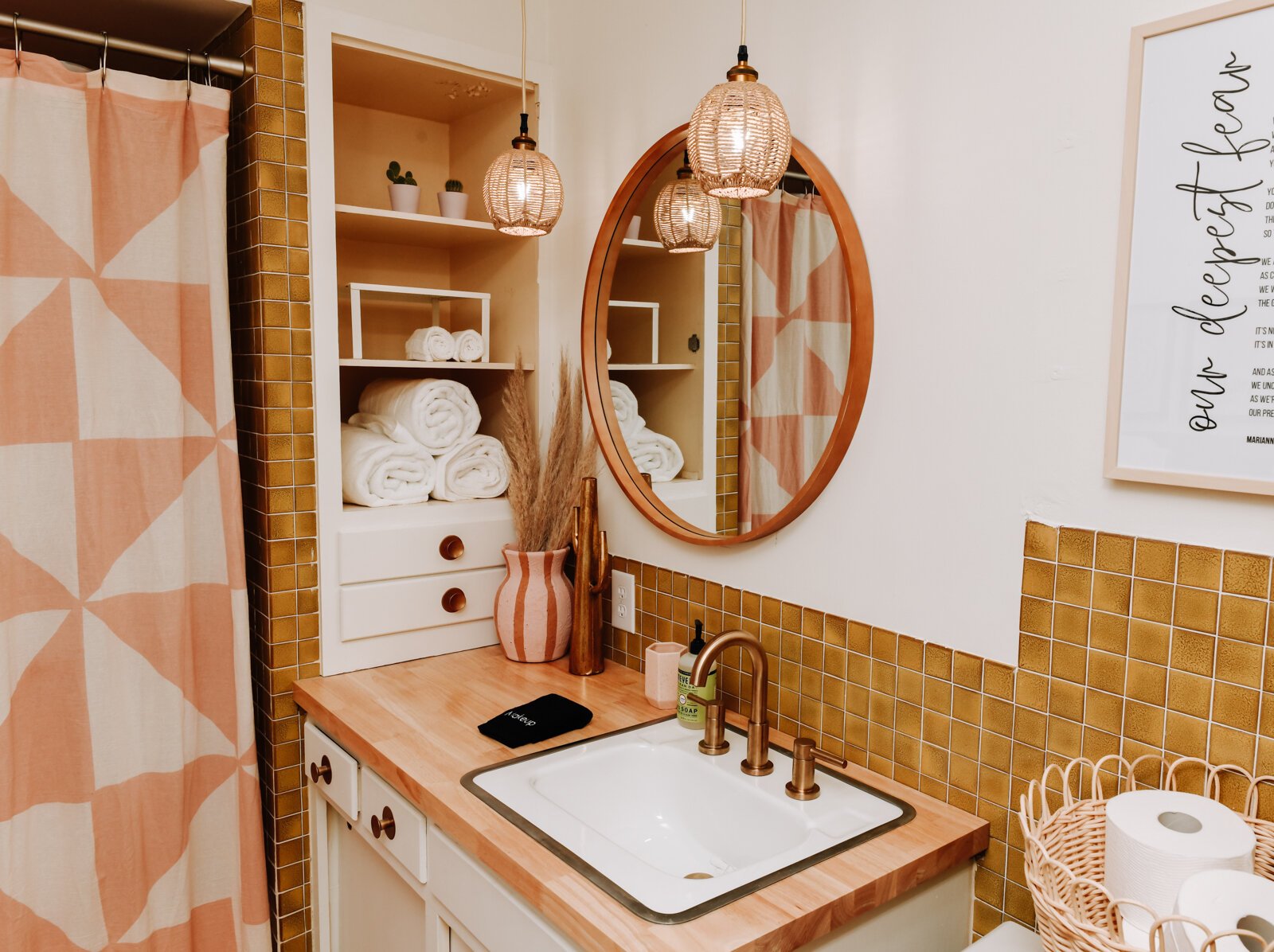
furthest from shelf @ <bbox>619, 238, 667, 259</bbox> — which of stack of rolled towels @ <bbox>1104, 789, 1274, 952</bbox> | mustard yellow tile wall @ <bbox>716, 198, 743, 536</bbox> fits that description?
stack of rolled towels @ <bbox>1104, 789, 1274, 952</bbox>

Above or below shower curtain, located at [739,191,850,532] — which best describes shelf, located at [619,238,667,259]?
above

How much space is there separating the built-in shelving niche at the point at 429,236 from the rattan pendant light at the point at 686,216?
0.42 meters

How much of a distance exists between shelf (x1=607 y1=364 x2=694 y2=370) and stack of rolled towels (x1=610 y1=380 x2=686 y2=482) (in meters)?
0.03

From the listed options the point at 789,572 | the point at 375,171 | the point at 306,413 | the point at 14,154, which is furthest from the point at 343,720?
the point at 375,171

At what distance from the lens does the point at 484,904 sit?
1.26 metres

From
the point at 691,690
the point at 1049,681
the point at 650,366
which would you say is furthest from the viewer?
the point at 650,366

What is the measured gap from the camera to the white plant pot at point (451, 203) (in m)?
Result: 2.01

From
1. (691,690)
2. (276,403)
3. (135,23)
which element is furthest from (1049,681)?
(135,23)

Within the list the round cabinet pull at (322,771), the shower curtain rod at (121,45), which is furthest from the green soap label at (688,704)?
the shower curtain rod at (121,45)

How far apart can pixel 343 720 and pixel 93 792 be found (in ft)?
1.54

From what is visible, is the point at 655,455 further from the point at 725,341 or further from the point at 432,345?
the point at 432,345

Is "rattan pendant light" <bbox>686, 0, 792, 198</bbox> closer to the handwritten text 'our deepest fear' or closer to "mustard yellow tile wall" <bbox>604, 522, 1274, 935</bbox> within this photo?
the handwritten text 'our deepest fear'

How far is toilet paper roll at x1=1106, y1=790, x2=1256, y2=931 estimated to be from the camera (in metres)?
0.86

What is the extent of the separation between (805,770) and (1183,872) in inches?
21.6
